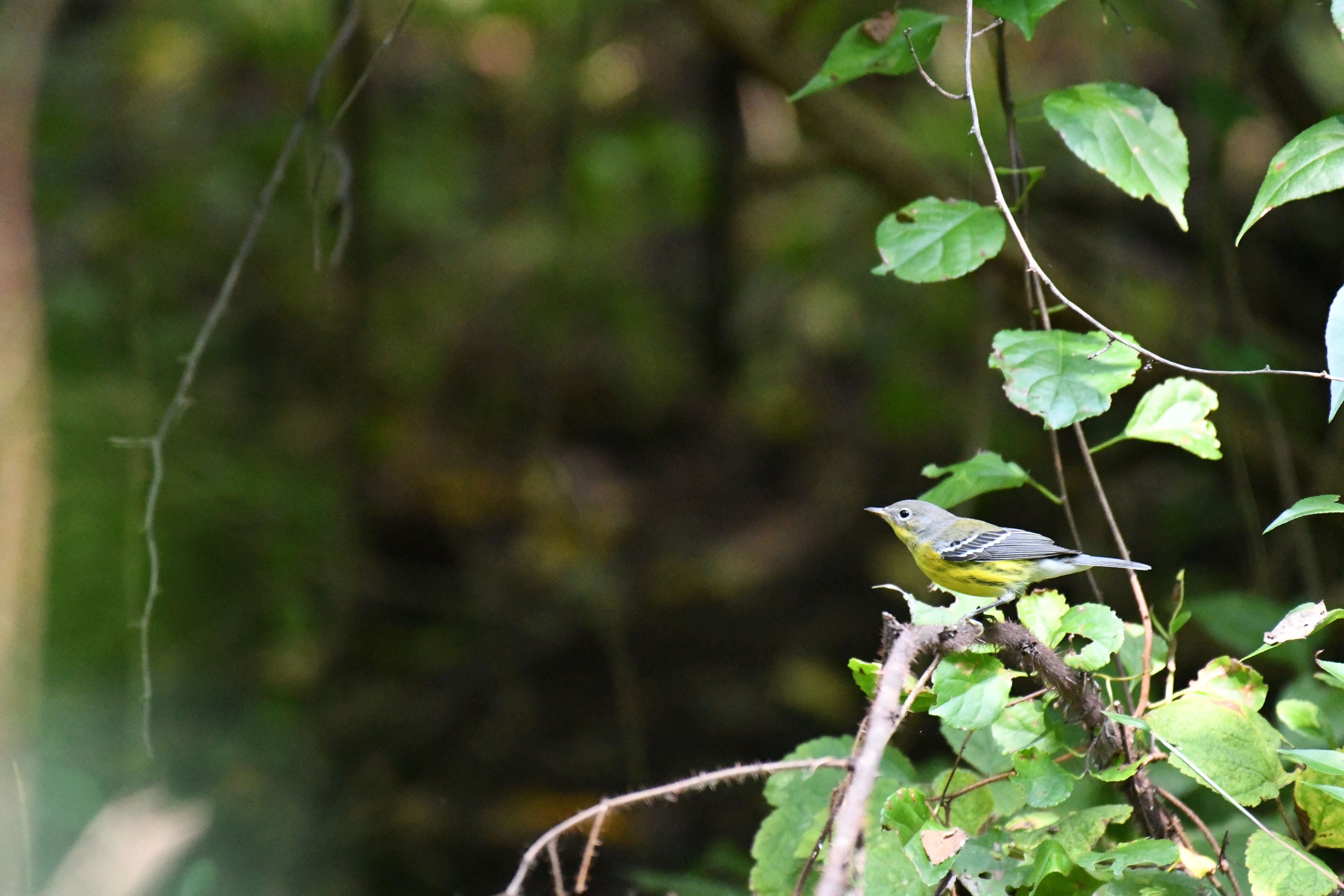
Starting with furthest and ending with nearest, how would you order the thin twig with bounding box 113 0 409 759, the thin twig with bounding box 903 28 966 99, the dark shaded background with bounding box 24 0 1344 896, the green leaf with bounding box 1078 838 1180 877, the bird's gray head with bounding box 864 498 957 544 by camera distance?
the dark shaded background with bounding box 24 0 1344 896 → the bird's gray head with bounding box 864 498 957 544 → the thin twig with bounding box 113 0 409 759 → the thin twig with bounding box 903 28 966 99 → the green leaf with bounding box 1078 838 1180 877

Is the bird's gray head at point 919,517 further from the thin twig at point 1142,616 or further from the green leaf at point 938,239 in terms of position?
the green leaf at point 938,239

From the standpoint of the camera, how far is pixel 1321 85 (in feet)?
16.8

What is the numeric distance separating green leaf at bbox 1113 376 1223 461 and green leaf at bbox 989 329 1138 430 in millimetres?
97

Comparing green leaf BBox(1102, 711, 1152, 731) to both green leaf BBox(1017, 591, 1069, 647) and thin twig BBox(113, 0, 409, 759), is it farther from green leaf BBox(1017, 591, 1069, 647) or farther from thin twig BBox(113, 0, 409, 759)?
thin twig BBox(113, 0, 409, 759)

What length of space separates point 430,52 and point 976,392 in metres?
5.84

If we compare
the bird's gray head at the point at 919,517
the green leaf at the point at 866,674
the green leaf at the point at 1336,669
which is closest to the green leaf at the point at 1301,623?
the green leaf at the point at 1336,669

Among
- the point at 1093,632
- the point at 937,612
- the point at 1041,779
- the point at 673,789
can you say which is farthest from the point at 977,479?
the point at 673,789

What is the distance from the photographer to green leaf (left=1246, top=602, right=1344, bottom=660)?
1.33 meters

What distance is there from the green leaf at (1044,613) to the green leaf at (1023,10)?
0.80 metres

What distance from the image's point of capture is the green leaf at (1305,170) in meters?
1.37

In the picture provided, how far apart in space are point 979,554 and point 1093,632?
31.0 inches

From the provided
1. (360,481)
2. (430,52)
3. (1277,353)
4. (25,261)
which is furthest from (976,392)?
(430,52)

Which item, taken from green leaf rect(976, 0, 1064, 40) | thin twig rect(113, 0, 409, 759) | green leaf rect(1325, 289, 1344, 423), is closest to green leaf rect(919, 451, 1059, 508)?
green leaf rect(1325, 289, 1344, 423)

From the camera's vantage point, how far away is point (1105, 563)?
1.77 metres
